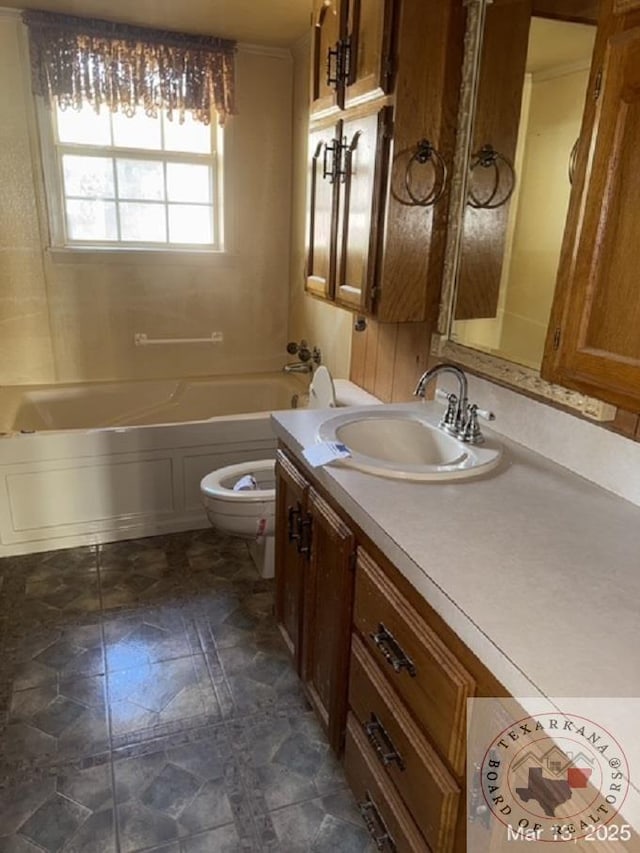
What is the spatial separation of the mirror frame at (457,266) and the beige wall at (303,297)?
0.95 m

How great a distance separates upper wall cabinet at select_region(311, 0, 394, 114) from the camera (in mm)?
1651

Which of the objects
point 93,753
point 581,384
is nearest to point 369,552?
point 581,384

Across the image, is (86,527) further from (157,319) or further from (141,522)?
(157,319)

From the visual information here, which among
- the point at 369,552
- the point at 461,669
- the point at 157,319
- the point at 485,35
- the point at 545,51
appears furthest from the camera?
the point at 157,319

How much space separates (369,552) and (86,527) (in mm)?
1894

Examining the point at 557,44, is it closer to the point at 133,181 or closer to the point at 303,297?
the point at 303,297

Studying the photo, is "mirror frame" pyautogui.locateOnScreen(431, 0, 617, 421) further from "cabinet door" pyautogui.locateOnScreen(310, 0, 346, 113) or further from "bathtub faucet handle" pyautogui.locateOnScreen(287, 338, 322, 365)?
"bathtub faucet handle" pyautogui.locateOnScreen(287, 338, 322, 365)

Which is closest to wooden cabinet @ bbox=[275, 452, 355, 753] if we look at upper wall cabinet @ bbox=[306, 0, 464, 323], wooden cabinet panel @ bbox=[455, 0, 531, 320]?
upper wall cabinet @ bbox=[306, 0, 464, 323]

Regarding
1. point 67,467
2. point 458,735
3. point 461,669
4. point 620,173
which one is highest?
point 620,173

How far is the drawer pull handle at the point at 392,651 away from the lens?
1.13 m

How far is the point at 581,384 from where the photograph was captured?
1.11m

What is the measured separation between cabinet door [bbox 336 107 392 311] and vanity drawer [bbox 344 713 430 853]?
121 centimetres

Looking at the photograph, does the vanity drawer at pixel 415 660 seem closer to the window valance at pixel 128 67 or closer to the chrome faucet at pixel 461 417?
the chrome faucet at pixel 461 417

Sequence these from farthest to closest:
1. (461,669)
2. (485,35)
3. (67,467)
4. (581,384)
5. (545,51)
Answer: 1. (67,467)
2. (485,35)
3. (545,51)
4. (581,384)
5. (461,669)
